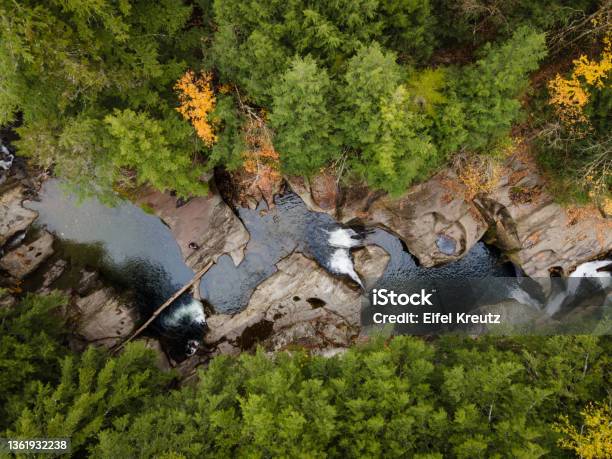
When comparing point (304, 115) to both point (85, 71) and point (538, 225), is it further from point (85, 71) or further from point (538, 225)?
point (538, 225)

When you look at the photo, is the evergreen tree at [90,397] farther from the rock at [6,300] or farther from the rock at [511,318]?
the rock at [511,318]

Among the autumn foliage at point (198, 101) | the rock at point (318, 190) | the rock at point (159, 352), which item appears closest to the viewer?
the autumn foliage at point (198, 101)

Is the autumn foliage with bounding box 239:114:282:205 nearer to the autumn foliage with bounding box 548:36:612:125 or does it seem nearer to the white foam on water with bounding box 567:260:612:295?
the autumn foliage with bounding box 548:36:612:125

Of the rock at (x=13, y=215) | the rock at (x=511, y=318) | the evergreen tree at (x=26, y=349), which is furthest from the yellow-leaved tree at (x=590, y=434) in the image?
the rock at (x=13, y=215)

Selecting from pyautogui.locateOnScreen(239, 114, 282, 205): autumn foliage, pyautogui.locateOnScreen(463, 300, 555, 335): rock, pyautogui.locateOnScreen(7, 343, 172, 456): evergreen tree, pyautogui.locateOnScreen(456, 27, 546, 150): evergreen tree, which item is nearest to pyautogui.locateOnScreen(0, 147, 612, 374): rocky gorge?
pyautogui.locateOnScreen(239, 114, 282, 205): autumn foliage

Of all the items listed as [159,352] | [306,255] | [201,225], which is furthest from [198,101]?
[159,352]
